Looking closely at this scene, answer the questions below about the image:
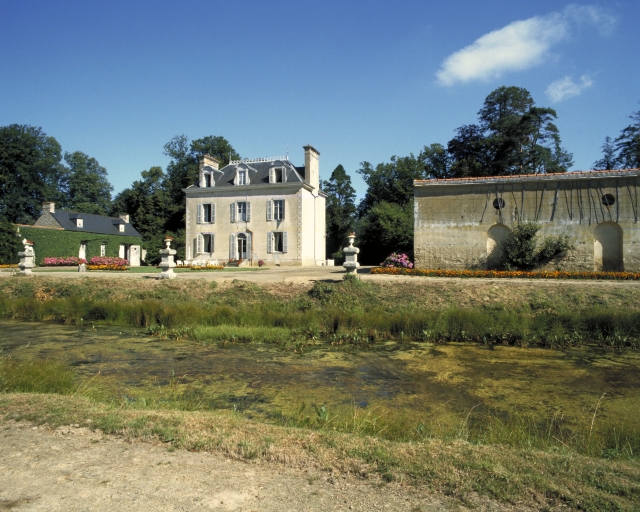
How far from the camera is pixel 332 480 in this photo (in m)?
2.82

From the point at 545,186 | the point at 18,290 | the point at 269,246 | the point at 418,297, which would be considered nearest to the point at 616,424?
the point at 418,297

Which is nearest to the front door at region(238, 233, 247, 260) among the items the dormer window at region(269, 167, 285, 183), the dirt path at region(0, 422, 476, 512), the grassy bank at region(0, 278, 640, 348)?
the dormer window at region(269, 167, 285, 183)

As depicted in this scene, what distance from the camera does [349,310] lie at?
1104cm

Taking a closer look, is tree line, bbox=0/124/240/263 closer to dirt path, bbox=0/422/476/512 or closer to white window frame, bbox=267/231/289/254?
white window frame, bbox=267/231/289/254

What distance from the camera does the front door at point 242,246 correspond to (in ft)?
95.4

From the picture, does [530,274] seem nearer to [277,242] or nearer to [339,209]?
[277,242]

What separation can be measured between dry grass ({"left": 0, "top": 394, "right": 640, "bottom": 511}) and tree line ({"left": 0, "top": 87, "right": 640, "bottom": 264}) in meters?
24.5

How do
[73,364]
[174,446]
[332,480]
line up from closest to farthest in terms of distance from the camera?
[332,480] → [174,446] → [73,364]

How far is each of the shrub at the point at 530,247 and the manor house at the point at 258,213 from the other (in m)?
14.3

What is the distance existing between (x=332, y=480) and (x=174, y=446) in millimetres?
1242

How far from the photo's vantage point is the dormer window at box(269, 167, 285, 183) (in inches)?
1121

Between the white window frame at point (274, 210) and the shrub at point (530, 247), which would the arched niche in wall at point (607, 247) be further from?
the white window frame at point (274, 210)

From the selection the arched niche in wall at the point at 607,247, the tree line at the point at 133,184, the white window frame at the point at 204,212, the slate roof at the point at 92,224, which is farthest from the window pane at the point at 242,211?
the arched niche in wall at the point at 607,247

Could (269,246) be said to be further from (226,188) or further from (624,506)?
(624,506)
